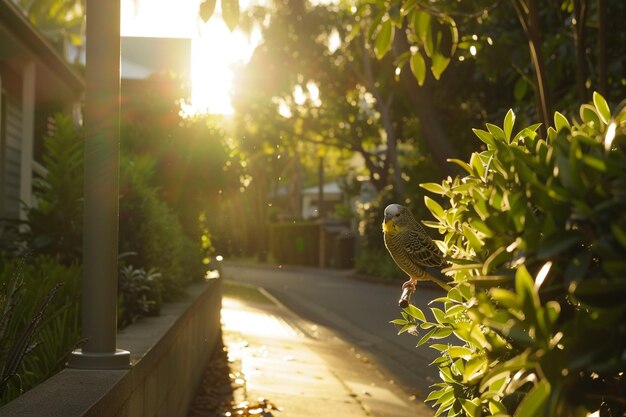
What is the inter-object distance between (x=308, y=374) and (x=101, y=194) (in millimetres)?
A: 5952

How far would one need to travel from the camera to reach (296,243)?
4719 cm

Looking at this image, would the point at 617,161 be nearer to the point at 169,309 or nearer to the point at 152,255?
the point at 169,309

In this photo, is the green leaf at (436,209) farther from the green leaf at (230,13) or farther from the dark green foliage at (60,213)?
the dark green foliage at (60,213)

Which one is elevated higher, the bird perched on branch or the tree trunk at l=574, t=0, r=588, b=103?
the tree trunk at l=574, t=0, r=588, b=103

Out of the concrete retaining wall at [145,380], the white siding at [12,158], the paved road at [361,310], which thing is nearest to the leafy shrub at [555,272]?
the concrete retaining wall at [145,380]

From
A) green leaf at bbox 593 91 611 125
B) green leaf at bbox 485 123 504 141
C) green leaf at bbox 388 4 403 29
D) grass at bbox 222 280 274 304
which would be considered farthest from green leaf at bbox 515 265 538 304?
grass at bbox 222 280 274 304

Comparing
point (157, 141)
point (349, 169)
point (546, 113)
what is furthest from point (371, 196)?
point (546, 113)

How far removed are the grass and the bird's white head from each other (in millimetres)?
18934

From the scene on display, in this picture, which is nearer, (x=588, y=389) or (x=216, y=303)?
(x=588, y=389)

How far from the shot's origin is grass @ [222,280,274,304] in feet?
74.8

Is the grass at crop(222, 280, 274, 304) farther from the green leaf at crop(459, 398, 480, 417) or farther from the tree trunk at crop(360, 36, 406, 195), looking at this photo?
the green leaf at crop(459, 398, 480, 417)

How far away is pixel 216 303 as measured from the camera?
12758 mm

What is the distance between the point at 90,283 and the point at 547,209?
2.84 metres

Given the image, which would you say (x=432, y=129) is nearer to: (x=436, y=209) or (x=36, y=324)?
(x=36, y=324)
